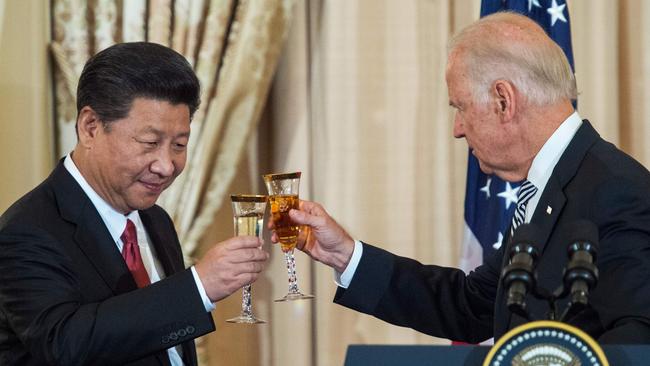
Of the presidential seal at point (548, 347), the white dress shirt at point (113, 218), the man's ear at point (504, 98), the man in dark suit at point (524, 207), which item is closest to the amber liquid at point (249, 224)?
the man in dark suit at point (524, 207)

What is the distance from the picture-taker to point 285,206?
9.60ft

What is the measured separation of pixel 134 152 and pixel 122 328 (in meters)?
0.52

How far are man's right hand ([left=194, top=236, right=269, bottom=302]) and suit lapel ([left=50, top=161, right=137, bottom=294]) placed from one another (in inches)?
10.5

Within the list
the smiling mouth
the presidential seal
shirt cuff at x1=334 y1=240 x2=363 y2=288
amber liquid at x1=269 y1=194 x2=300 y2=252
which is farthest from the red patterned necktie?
the presidential seal

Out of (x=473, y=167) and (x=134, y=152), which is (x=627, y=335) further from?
(x=473, y=167)

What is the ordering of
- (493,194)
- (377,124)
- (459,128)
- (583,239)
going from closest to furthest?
1. (583,239)
2. (459,128)
3. (493,194)
4. (377,124)

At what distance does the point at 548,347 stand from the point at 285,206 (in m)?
1.38

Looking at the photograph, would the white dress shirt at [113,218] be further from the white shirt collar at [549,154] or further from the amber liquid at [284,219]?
the white shirt collar at [549,154]

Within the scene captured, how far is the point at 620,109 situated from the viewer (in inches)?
197

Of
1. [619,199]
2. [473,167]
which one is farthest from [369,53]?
[619,199]

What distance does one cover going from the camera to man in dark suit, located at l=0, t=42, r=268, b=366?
2533 mm

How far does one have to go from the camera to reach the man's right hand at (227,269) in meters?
2.60

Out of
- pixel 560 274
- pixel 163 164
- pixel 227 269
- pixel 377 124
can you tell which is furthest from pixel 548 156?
pixel 377 124

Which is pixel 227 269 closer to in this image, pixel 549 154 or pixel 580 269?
pixel 549 154
